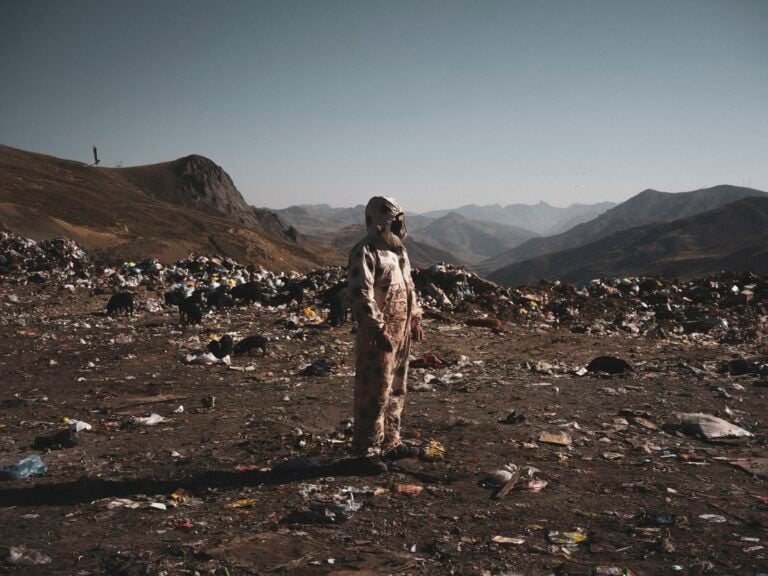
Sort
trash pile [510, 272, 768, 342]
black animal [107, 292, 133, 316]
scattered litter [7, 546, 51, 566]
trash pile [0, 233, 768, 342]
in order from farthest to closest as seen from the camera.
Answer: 1. trash pile [0, 233, 768, 342]
2. trash pile [510, 272, 768, 342]
3. black animal [107, 292, 133, 316]
4. scattered litter [7, 546, 51, 566]

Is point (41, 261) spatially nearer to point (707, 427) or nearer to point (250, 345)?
point (250, 345)

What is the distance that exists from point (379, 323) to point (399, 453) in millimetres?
1131

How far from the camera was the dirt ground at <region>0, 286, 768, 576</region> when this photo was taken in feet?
8.93

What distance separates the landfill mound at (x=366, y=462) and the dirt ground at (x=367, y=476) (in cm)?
2

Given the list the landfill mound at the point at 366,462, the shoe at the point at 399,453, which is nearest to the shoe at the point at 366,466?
the landfill mound at the point at 366,462

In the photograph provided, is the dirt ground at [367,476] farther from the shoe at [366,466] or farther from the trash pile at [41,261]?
the trash pile at [41,261]

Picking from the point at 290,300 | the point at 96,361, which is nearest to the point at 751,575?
the point at 96,361

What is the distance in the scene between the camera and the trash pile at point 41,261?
14594mm

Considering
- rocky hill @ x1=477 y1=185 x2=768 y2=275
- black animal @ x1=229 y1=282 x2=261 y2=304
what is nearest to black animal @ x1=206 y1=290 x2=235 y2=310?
black animal @ x1=229 y1=282 x2=261 y2=304

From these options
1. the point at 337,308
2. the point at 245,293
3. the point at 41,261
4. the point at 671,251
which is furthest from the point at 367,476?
the point at 671,251

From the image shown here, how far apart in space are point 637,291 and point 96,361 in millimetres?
13191

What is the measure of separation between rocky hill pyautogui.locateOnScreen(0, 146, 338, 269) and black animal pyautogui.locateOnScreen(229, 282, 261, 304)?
772 centimetres

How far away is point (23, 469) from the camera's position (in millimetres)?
3766

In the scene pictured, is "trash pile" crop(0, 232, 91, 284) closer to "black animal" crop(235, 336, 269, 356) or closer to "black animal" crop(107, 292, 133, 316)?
"black animal" crop(107, 292, 133, 316)
